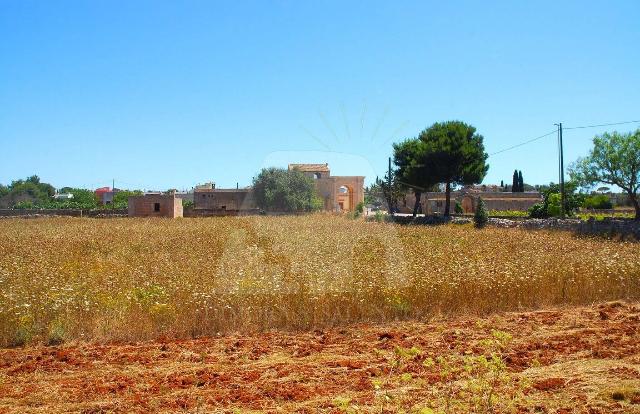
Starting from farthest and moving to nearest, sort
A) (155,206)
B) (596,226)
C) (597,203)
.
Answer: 1. (155,206)
2. (597,203)
3. (596,226)

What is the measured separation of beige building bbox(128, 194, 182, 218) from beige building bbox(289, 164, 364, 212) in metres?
12.5

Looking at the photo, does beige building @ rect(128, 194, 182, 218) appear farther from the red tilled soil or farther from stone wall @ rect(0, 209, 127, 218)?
the red tilled soil

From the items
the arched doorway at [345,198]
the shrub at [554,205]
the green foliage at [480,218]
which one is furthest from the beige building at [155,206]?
the shrub at [554,205]

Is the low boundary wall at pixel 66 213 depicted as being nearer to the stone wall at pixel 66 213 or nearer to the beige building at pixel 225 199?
the stone wall at pixel 66 213

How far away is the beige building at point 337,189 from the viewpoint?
178 ft

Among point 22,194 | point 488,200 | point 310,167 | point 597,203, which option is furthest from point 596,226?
point 22,194

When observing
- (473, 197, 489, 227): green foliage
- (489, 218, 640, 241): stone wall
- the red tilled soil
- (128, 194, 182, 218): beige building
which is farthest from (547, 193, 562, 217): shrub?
(128, 194, 182, 218): beige building

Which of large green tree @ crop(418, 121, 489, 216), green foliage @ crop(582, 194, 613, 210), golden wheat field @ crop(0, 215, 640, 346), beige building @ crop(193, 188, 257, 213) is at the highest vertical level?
large green tree @ crop(418, 121, 489, 216)

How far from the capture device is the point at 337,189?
5522 cm

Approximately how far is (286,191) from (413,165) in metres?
15.5

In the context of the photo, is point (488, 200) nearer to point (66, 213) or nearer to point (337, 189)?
point (337, 189)

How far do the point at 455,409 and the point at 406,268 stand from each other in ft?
20.2

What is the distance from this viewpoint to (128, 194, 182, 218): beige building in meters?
46.7

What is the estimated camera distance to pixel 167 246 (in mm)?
17125
